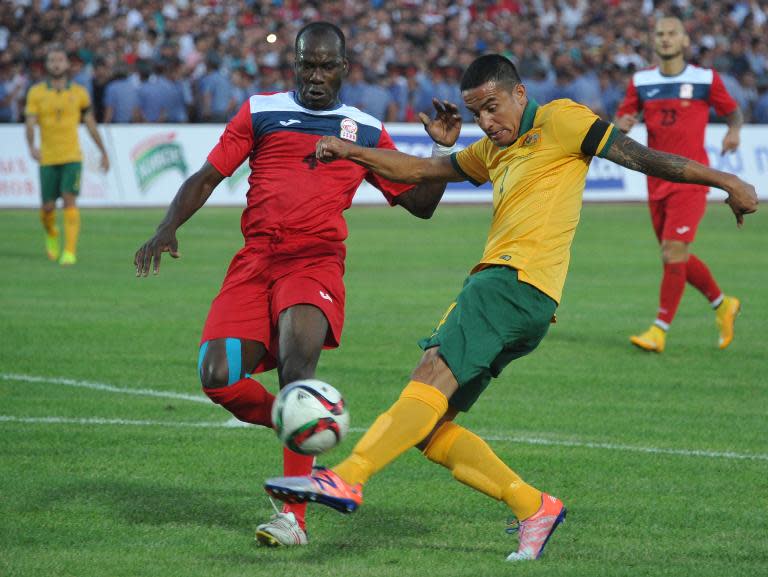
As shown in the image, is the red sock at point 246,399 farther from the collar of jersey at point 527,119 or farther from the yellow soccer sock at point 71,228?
the yellow soccer sock at point 71,228

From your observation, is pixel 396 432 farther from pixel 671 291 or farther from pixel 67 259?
pixel 67 259

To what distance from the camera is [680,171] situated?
5547 mm

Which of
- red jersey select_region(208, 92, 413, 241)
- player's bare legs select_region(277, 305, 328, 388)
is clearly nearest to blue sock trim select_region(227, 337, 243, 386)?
player's bare legs select_region(277, 305, 328, 388)

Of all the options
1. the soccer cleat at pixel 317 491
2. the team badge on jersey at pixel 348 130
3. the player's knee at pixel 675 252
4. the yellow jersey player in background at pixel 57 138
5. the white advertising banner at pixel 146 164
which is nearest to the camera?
the soccer cleat at pixel 317 491

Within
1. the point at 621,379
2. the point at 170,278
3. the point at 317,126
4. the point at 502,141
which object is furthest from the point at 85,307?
the point at 502,141

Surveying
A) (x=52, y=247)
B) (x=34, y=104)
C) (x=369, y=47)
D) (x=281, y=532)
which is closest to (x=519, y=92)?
(x=281, y=532)

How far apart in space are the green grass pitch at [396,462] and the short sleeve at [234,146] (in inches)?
63.5

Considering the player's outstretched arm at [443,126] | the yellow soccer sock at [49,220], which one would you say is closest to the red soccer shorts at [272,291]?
the player's outstretched arm at [443,126]

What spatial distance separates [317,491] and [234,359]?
4.33ft

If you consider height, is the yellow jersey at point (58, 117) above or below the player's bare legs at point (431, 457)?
below

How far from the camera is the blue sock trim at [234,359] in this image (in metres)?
6.02

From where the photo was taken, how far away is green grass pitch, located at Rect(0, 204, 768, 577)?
5695 millimetres

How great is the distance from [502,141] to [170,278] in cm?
1062

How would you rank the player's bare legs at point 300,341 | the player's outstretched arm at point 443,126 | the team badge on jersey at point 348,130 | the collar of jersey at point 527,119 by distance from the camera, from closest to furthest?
the collar of jersey at point 527,119 < the player's bare legs at point 300,341 < the player's outstretched arm at point 443,126 < the team badge on jersey at point 348,130
